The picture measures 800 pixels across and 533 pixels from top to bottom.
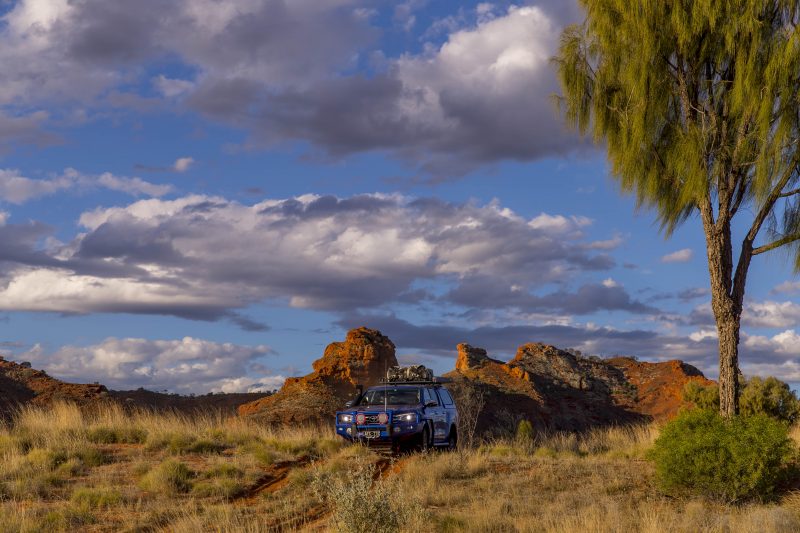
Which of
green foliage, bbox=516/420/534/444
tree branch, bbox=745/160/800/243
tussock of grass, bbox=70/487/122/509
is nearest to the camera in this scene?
tussock of grass, bbox=70/487/122/509

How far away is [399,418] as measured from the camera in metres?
18.1

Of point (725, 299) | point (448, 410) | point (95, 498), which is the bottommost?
point (95, 498)

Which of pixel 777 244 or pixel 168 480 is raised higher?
pixel 777 244

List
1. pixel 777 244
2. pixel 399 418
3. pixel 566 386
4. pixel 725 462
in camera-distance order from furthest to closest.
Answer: pixel 566 386
pixel 777 244
pixel 399 418
pixel 725 462

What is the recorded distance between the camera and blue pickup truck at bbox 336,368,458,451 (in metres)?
18.1

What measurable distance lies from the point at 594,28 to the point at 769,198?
612 cm

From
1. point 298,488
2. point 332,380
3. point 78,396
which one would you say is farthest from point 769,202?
point 78,396

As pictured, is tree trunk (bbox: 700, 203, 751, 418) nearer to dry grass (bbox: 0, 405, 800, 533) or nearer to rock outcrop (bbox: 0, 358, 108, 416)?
dry grass (bbox: 0, 405, 800, 533)

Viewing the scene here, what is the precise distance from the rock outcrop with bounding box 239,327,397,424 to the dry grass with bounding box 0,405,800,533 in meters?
12.3

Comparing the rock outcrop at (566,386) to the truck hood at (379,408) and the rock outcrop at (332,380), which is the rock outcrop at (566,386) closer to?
the rock outcrop at (332,380)

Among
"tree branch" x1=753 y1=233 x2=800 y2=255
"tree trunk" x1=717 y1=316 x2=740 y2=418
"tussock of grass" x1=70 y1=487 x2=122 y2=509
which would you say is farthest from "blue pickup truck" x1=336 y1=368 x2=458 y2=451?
"tree branch" x1=753 y1=233 x2=800 y2=255

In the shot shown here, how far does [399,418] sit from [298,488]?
392 centimetres

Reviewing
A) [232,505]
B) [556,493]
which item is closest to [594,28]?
[556,493]

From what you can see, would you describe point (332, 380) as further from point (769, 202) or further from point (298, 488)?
point (769, 202)
